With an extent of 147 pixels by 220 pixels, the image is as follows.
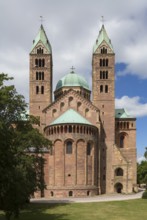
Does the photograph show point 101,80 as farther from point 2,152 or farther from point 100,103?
point 2,152

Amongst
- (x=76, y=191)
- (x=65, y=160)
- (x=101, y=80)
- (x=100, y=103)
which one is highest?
(x=101, y=80)

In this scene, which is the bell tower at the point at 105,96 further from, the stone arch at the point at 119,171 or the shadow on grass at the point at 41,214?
the shadow on grass at the point at 41,214

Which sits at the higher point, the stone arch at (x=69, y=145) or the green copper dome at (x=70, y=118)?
the green copper dome at (x=70, y=118)

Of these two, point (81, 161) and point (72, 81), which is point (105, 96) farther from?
point (81, 161)

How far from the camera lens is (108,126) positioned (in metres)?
80.5

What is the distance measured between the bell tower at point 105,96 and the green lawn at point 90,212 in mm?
21285

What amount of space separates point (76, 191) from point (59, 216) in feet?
87.0

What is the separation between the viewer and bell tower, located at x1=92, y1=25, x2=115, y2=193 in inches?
3066

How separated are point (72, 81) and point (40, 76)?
34.5ft

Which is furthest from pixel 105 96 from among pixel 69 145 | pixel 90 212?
pixel 90 212

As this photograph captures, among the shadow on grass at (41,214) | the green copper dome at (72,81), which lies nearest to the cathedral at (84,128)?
the green copper dome at (72,81)

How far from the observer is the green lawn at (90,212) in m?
41.9

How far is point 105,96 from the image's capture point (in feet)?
270

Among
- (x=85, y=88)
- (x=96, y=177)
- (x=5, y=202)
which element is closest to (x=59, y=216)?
(x=5, y=202)
